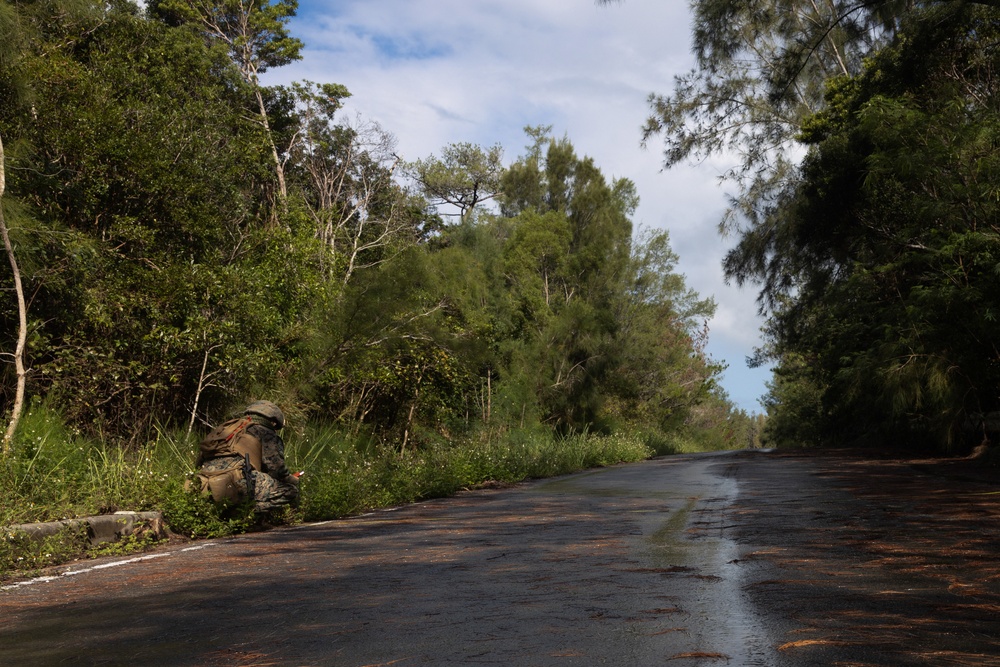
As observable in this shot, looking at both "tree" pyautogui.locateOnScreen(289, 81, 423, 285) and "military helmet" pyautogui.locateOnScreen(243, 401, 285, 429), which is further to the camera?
"tree" pyautogui.locateOnScreen(289, 81, 423, 285)

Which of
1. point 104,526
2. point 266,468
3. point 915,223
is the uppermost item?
point 915,223

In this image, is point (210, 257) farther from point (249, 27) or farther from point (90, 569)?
point (249, 27)

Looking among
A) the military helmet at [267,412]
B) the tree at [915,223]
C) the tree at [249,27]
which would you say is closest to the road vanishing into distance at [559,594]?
the military helmet at [267,412]

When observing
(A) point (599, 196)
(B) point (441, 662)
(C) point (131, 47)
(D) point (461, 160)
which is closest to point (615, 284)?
(A) point (599, 196)

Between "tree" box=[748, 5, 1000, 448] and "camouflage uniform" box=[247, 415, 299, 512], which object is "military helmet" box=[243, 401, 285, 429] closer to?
"camouflage uniform" box=[247, 415, 299, 512]

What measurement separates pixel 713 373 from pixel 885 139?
40.9 m

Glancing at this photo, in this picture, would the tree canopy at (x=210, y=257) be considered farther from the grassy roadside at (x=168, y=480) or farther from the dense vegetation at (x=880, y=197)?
the dense vegetation at (x=880, y=197)

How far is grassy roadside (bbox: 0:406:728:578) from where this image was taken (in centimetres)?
902

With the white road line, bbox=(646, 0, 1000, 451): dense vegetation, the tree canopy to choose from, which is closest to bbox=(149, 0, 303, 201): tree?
the tree canopy

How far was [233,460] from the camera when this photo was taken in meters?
10.6

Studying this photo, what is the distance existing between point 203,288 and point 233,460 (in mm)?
4170

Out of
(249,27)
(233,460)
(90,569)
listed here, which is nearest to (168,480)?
(233,460)

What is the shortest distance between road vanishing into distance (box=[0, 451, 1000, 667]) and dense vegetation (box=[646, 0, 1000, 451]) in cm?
802

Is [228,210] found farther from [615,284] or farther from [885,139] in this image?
[615,284]
